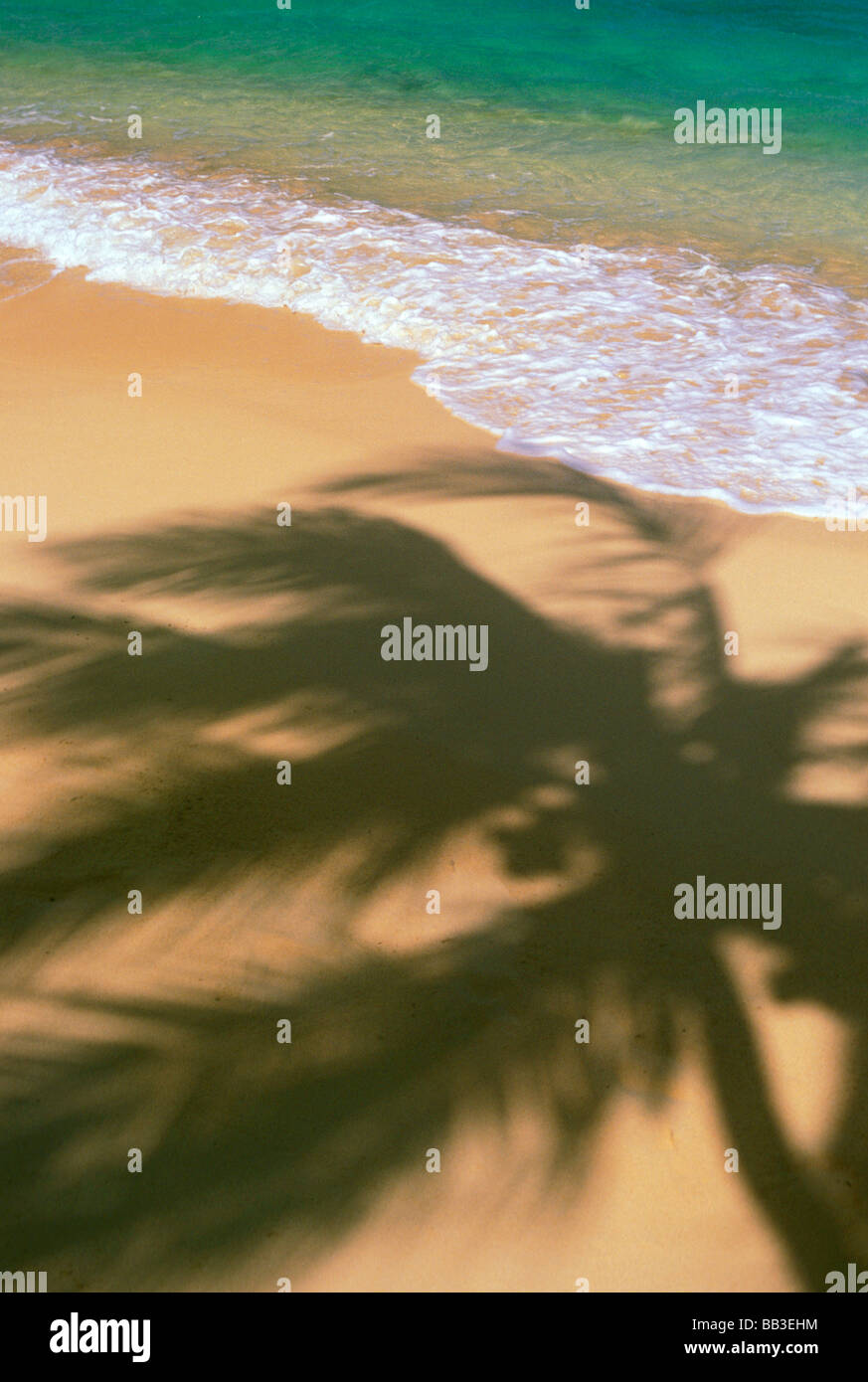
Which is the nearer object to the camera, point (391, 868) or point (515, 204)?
point (391, 868)

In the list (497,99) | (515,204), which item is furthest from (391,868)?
(497,99)

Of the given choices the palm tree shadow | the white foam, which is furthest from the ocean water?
the palm tree shadow

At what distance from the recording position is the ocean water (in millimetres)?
7562

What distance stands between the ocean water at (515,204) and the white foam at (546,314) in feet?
0.10

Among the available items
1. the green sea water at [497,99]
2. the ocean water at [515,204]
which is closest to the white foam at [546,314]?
the ocean water at [515,204]

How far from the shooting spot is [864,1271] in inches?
104

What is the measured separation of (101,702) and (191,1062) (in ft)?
5.57

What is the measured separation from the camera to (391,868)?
3.58 metres

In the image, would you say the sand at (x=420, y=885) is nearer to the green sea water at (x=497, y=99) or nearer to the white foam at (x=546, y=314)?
the white foam at (x=546, y=314)

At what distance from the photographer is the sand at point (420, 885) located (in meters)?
2.67

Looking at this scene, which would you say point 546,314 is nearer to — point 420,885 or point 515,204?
point 515,204

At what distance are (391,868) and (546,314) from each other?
252 inches

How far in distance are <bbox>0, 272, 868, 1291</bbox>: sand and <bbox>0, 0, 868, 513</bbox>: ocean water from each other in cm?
178
